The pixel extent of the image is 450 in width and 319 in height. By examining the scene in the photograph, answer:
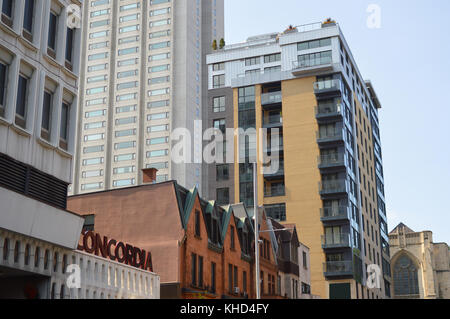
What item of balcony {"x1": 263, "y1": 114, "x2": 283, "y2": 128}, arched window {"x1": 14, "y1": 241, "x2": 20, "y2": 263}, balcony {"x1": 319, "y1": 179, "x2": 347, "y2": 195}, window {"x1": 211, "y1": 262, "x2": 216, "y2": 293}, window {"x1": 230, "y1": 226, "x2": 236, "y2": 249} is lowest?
arched window {"x1": 14, "y1": 241, "x2": 20, "y2": 263}

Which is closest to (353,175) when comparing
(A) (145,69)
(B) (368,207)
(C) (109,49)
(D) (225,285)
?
(B) (368,207)

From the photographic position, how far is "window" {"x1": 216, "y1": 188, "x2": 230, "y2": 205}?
81312mm

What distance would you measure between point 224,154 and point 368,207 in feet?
73.8

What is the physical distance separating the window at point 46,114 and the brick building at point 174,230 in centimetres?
1313

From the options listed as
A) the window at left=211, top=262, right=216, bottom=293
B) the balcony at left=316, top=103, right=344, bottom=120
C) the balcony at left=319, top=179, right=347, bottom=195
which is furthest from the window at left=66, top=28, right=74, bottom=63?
the balcony at left=316, top=103, right=344, bottom=120

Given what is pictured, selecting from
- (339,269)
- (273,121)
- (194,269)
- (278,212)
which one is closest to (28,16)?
(194,269)

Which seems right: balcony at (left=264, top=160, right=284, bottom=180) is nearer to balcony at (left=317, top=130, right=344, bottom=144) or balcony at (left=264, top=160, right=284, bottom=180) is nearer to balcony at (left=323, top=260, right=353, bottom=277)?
balcony at (left=317, top=130, right=344, bottom=144)

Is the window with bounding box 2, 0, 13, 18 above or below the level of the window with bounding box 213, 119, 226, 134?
below

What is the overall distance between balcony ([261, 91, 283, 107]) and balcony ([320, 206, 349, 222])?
15781 millimetres

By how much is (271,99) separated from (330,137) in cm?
988

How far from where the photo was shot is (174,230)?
3612 cm

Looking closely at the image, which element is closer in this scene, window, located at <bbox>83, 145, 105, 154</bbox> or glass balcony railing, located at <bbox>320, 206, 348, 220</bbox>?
glass balcony railing, located at <bbox>320, 206, 348, 220</bbox>

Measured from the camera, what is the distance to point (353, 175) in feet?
268

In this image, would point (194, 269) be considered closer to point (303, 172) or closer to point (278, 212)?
point (278, 212)
